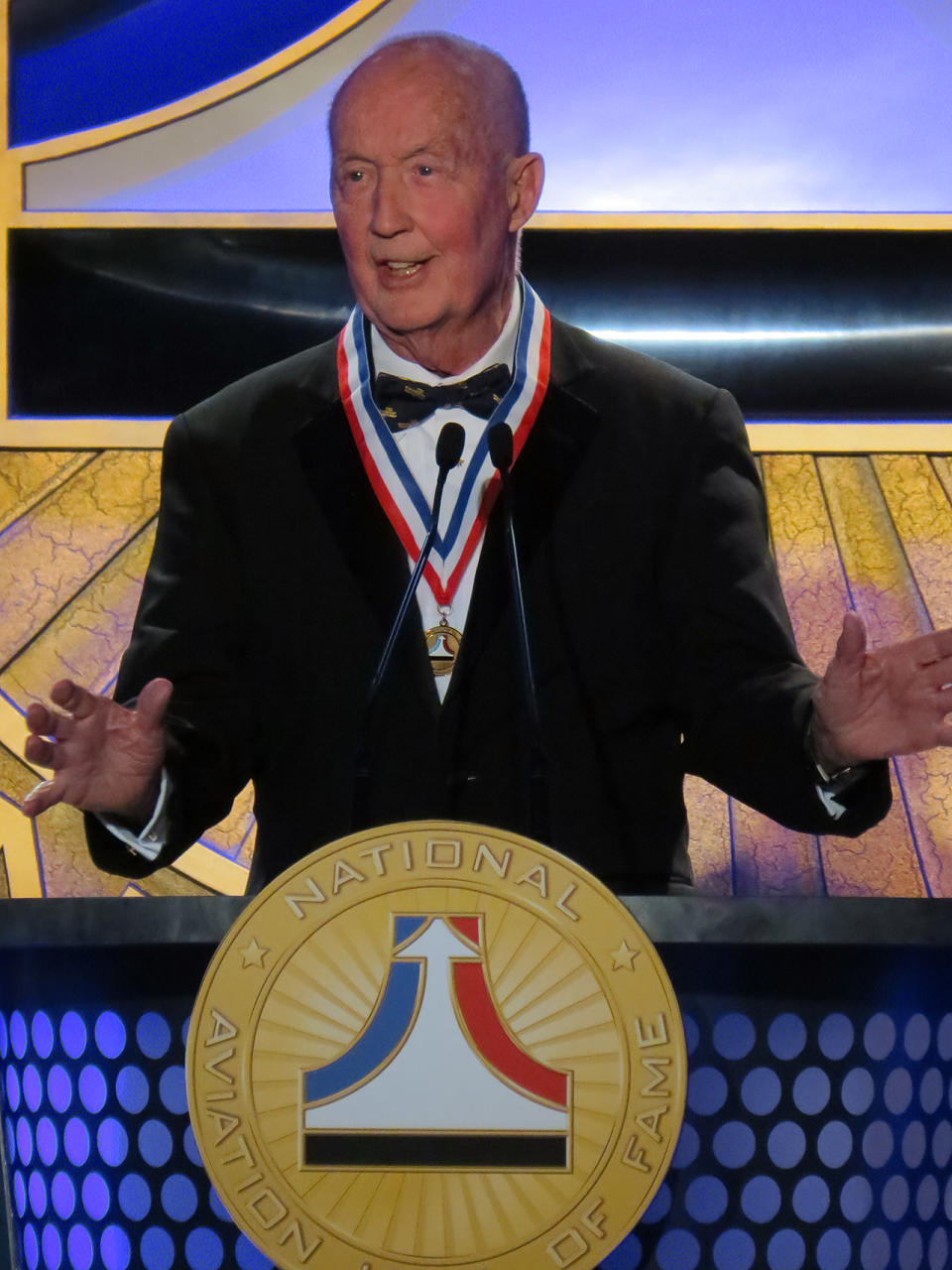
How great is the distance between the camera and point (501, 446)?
1.24 m

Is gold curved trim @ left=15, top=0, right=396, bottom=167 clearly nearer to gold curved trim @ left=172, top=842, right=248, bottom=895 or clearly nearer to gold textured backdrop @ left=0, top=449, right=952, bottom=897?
gold textured backdrop @ left=0, top=449, right=952, bottom=897

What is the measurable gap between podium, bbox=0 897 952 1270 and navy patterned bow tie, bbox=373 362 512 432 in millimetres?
783

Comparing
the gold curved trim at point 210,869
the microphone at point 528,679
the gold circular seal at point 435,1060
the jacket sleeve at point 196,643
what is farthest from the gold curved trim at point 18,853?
the gold circular seal at point 435,1060

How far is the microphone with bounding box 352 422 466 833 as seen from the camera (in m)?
1.06

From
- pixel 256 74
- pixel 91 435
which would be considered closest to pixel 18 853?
pixel 91 435

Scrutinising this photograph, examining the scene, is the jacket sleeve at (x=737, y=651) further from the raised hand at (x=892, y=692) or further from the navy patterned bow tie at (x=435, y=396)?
the navy patterned bow tie at (x=435, y=396)

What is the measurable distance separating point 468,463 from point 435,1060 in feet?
2.71

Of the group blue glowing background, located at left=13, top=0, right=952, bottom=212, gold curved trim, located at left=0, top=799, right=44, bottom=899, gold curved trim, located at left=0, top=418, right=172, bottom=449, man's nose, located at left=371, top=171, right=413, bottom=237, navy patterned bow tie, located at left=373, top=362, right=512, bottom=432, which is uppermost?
blue glowing background, located at left=13, top=0, right=952, bottom=212

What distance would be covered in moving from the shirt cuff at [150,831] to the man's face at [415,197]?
0.59 meters

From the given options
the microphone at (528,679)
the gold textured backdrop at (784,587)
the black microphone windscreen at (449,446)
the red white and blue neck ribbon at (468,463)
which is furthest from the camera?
the gold textured backdrop at (784,587)

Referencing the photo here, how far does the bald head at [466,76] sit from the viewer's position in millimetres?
1596

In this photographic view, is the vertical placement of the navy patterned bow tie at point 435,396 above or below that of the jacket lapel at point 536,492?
above

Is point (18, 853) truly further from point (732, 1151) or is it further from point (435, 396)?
point (732, 1151)

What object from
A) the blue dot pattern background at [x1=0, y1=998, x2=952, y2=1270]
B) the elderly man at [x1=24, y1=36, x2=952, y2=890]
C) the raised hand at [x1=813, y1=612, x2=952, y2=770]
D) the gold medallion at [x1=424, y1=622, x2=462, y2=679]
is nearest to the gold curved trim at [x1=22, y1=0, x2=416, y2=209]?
the elderly man at [x1=24, y1=36, x2=952, y2=890]
